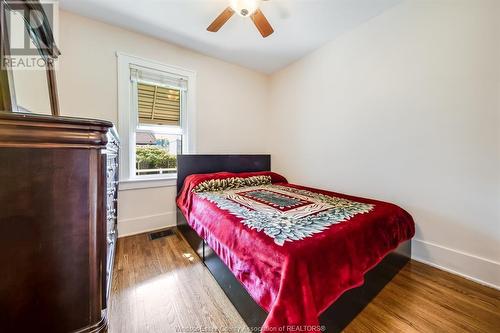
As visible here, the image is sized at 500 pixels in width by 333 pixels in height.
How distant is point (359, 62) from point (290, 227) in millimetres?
2222

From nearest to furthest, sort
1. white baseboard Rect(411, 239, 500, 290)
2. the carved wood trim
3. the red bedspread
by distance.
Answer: the carved wood trim, the red bedspread, white baseboard Rect(411, 239, 500, 290)

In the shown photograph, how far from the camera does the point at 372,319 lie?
124cm

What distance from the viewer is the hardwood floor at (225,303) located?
119cm

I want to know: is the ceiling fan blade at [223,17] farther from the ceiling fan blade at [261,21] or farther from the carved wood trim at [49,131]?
the carved wood trim at [49,131]

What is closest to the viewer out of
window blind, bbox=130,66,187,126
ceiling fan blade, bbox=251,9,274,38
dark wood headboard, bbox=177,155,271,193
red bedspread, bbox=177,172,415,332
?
red bedspread, bbox=177,172,415,332

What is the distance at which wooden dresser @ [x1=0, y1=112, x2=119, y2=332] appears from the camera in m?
0.64

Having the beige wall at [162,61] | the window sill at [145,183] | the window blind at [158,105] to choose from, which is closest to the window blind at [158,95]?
the window blind at [158,105]

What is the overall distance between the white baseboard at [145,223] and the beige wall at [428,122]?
7.56 ft

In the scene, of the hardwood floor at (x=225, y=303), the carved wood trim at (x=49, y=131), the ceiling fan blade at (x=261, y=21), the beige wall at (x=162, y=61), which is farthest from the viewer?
the beige wall at (x=162, y=61)

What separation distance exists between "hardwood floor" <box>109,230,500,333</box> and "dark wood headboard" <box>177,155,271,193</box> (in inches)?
49.1

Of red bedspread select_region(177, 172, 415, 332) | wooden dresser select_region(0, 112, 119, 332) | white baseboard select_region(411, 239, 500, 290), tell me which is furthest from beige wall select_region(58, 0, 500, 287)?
wooden dresser select_region(0, 112, 119, 332)

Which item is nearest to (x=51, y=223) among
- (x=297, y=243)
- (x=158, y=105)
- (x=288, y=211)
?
(x=297, y=243)

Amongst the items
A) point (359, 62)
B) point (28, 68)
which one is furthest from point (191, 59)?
point (359, 62)

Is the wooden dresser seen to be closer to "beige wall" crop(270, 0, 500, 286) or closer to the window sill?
the window sill
